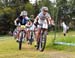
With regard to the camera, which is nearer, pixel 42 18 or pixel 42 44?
pixel 42 18

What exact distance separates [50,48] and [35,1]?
33084mm

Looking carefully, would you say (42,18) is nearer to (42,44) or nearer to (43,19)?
(43,19)

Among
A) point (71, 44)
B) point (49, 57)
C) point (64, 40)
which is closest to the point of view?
point (49, 57)

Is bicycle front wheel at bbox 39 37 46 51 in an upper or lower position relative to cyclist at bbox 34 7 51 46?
lower

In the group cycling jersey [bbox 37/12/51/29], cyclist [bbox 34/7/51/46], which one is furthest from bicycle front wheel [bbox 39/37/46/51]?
cycling jersey [bbox 37/12/51/29]

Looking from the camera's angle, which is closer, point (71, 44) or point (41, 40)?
point (41, 40)

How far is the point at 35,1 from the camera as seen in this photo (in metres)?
49.2

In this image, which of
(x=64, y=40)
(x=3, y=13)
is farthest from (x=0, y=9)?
(x=64, y=40)

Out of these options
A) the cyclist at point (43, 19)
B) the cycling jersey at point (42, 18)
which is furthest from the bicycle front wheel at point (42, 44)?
the cycling jersey at point (42, 18)

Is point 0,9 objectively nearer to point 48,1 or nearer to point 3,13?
point 3,13

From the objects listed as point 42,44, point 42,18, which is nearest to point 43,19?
point 42,18

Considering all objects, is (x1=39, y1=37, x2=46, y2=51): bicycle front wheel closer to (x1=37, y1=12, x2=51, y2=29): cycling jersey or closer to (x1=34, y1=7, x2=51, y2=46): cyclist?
(x1=34, y1=7, x2=51, y2=46): cyclist

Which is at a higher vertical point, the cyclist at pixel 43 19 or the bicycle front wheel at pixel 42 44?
the cyclist at pixel 43 19

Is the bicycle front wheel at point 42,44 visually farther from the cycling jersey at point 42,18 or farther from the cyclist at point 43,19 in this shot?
the cycling jersey at point 42,18
